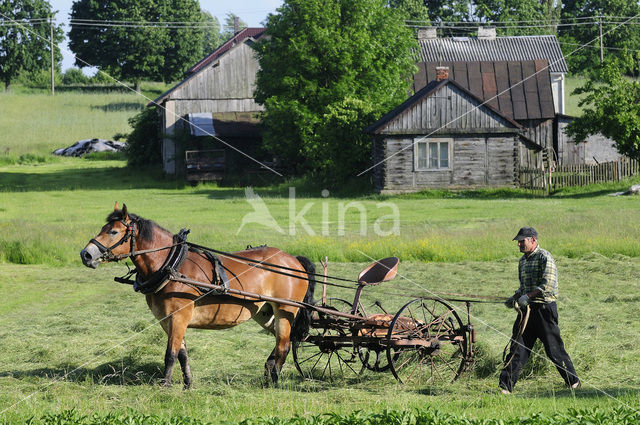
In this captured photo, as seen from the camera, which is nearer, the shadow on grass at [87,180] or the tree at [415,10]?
the shadow on grass at [87,180]

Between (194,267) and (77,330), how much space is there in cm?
420

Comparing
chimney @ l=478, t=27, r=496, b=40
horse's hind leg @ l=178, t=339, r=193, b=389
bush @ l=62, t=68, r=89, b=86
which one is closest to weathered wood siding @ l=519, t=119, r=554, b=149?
chimney @ l=478, t=27, r=496, b=40

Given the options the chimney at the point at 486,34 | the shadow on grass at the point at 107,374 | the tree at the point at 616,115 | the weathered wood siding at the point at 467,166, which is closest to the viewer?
the shadow on grass at the point at 107,374

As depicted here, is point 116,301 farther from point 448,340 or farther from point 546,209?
point 546,209

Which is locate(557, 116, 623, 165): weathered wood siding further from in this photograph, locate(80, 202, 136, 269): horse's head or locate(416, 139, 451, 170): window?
locate(80, 202, 136, 269): horse's head

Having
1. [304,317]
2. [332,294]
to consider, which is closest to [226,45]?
[332,294]

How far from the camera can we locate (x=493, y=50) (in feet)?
189

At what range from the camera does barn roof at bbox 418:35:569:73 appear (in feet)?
183

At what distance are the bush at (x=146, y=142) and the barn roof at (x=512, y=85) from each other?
1597 cm

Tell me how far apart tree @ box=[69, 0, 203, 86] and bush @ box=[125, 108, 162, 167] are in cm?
3237

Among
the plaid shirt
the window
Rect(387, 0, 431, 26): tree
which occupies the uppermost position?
Rect(387, 0, 431, 26): tree

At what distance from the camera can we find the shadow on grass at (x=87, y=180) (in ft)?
137

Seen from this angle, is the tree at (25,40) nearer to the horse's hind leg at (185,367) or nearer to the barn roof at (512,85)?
Result: the barn roof at (512,85)

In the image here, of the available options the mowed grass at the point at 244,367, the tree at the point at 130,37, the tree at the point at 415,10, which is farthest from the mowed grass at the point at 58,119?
the mowed grass at the point at 244,367
